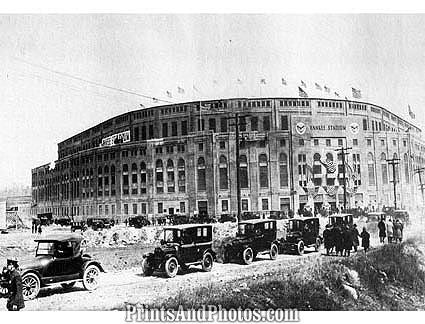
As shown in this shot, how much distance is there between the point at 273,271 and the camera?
7.82 metres

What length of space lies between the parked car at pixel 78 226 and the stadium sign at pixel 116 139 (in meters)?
1.33

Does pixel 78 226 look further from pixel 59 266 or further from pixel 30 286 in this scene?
pixel 30 286

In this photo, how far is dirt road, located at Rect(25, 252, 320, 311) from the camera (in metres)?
7.23

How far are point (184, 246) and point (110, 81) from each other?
2885 millimetres

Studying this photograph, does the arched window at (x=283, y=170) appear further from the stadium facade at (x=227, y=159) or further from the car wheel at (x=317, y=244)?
the car wheel at (x=317, y=244)

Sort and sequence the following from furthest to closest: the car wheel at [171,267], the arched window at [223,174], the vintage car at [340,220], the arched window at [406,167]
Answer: the arched window at [406,167], the vintage car at [340,220], the arched window at [223,174], the car wheel at [171,267]

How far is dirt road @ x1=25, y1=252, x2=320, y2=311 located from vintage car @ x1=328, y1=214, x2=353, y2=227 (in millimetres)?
1260

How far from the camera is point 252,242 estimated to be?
7945mm

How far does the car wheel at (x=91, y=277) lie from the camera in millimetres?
7328

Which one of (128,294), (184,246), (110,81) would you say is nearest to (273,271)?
(184,246)

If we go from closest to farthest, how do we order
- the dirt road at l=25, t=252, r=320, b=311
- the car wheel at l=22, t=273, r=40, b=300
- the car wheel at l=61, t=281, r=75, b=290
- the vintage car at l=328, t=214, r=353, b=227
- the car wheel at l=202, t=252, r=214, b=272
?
the car wheel at l=22, t=273, r=40, b=300, the dirt road at l=25, t=252, r=320, b=311, the car wheel at l=61, t=281, r=75, b=290, the car wheel at l=202, t=252, r=214, b=272, the vintage car at l=328, t=214, r=353, b=227

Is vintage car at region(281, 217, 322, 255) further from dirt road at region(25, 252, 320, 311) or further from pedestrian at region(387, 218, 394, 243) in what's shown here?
pedestrian at region(387, 218, 394, 243)

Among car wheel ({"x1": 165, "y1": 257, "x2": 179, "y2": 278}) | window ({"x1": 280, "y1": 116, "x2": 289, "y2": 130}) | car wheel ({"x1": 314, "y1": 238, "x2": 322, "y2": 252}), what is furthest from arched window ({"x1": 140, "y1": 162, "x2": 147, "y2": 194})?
car wheel ({"x1": 314, "y1": 238, "x2": 322, "y2": 252})

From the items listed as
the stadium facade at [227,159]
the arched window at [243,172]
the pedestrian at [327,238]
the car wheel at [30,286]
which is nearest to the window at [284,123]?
the stadium facade at [227,159]
